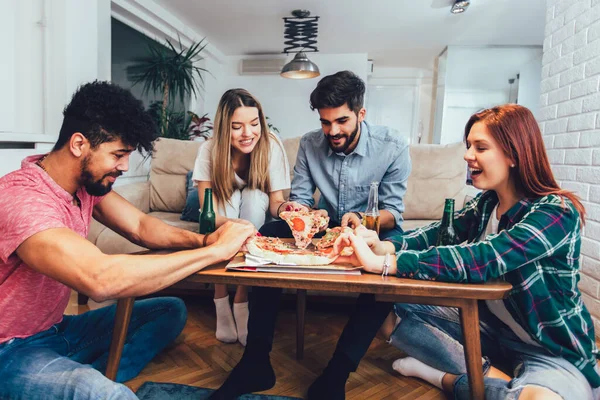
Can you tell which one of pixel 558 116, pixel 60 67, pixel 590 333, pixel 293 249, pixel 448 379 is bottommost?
pixel 448 379

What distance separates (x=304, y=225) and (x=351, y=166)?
0.67 m

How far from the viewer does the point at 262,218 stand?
208cm

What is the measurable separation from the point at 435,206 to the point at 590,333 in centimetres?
159

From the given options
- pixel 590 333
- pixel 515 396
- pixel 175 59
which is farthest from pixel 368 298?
pixel 175 59

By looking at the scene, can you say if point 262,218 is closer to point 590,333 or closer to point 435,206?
point 435,206

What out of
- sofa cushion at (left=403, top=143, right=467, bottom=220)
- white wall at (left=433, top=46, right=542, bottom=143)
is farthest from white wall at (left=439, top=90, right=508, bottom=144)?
sofa cushion at (left=403, top=143, right=467, bottom=220)

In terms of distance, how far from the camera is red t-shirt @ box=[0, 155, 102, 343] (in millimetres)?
939

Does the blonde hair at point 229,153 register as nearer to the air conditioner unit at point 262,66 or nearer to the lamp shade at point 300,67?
the lamp shade at point 300,67

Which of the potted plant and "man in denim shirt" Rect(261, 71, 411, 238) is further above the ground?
the potted plant

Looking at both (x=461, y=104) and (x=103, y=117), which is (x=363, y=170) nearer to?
(x=103, y=117)

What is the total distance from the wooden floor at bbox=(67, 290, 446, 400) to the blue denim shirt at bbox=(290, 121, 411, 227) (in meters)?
0.59

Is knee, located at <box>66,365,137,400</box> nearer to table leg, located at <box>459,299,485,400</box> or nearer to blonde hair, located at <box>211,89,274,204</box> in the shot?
table leg, located at <box>459,299,485,400</box>

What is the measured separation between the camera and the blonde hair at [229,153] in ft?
6.43

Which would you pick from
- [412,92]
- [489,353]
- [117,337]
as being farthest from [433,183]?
[412,92]
